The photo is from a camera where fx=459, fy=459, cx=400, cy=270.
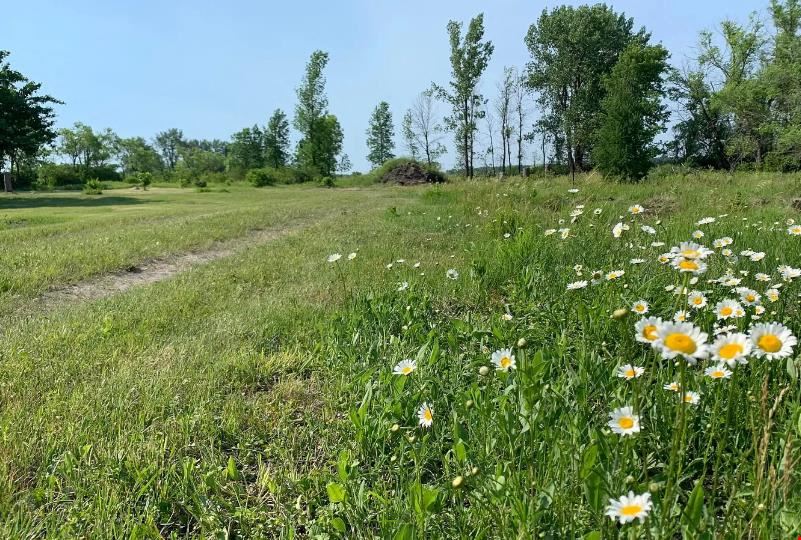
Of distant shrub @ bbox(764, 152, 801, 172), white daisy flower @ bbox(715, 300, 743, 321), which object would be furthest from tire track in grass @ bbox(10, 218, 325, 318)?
distant shrub @ bbox(764, 152, 801, 172)

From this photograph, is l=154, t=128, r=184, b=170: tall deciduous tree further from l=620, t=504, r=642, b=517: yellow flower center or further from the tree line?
l=620, t=504, r=642, b=517: yellow flower center

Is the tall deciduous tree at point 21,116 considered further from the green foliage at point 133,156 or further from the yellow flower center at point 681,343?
the green foliage at point 133,156

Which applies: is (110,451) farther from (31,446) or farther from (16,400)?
(16,400)

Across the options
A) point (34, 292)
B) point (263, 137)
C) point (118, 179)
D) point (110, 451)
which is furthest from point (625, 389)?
point (263, 137)

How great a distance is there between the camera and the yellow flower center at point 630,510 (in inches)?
35.1

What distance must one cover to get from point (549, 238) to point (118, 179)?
56.3 meters

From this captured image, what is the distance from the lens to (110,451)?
1.87m

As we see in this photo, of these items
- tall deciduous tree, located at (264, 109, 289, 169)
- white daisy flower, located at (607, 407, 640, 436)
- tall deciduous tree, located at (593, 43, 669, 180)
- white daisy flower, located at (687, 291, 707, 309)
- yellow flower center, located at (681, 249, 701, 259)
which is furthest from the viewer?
tall deciduous tree, located at (264, 109, 289, 169)

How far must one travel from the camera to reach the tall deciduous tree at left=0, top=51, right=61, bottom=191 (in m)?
23.9

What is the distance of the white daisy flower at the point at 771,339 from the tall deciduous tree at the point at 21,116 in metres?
31.1

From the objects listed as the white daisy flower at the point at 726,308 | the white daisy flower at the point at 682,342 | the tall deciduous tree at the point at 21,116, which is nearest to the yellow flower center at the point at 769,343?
the white daisy flower at the point at 682,342

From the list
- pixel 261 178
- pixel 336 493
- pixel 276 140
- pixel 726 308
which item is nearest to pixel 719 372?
pixel 726 308

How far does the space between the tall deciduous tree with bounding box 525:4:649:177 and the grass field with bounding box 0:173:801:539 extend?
115ft

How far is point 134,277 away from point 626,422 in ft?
19.4
